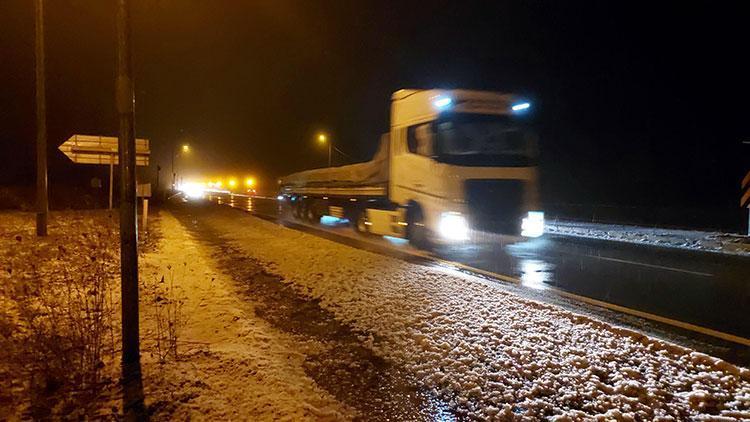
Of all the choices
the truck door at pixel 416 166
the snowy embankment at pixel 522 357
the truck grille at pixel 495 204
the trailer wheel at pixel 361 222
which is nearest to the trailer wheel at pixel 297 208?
Result: the trailer wheel at pixel 361 222

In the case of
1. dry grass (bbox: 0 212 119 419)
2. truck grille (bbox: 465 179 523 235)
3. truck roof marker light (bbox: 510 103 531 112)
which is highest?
truck roof marker light (bbox: 510 103 531 112)

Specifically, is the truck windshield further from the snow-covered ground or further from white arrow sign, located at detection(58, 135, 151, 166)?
white arrow sign, located at detection(58, 135, 151, 166)

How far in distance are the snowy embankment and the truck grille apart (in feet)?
11.3

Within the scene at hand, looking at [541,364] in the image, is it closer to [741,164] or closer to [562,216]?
[562,216]

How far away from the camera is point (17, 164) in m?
49.8

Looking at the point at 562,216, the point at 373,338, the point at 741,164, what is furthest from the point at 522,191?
the point at 741,164

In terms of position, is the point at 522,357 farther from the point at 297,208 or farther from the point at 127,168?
the point at 297,208

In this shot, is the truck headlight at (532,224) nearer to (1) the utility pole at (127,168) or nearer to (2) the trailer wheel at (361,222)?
(2) the trailer wheel at (361,222)

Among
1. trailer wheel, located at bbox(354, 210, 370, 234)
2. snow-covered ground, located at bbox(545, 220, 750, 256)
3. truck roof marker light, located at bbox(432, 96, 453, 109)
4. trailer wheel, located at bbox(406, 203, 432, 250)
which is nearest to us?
truck roof marker light, located at bbox(432, 96, 453, 109)

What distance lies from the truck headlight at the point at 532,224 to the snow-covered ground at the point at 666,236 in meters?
6.66

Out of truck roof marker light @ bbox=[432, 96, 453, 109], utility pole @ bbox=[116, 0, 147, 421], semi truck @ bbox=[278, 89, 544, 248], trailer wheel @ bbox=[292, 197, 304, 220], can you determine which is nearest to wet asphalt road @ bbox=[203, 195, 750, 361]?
semi truck @ bbox=[278, 89, 544, 248]

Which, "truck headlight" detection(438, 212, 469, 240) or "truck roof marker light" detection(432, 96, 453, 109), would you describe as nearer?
"truck headlight" detection(438, 212, 469, 240)

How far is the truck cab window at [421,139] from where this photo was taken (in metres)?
13.3

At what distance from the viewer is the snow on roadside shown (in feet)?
14.4
